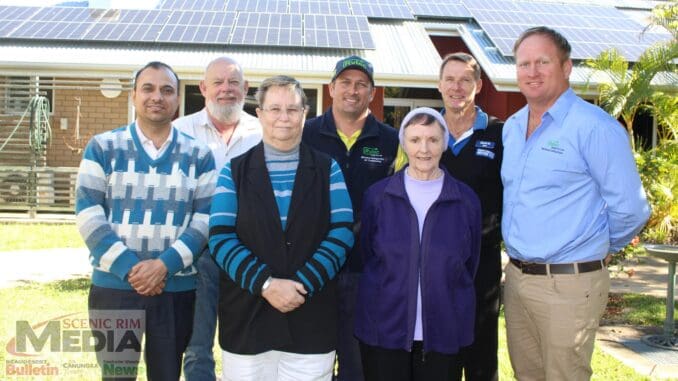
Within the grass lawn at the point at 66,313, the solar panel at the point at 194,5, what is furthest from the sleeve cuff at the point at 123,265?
the solar panel at the point at 194,5

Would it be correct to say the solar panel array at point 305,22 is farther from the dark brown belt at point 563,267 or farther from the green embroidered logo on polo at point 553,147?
the dark brown belt at point 563,267

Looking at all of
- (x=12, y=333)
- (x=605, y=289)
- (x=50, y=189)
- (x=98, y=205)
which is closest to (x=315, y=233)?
(x=98, y=205)

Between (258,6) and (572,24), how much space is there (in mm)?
7589

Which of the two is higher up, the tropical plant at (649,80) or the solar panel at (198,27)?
the solar panel at (198,27)

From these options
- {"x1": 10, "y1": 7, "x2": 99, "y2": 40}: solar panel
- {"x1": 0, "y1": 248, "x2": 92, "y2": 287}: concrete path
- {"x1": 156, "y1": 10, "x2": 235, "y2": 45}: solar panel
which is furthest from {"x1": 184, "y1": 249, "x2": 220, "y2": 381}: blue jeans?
{"x1": 10, "y1": 7, "x2": 99, "y2": 40}: solar panel

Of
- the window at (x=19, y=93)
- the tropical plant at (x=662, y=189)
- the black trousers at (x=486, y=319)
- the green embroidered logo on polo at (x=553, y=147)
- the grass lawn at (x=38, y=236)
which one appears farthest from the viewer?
the window at (x=19, y=93)

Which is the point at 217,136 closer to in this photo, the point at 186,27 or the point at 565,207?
the point at 565,207

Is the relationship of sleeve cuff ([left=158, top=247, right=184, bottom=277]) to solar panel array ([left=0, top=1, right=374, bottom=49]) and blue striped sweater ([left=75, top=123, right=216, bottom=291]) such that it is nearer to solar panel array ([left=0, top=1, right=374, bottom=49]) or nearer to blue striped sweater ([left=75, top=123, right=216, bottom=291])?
blue striped sweater ([left=75, top=123, right=216, bottom=291])

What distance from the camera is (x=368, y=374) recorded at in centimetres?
358

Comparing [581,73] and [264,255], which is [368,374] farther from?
[581,73]

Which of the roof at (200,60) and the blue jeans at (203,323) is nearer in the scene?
the blue jeans at (203,323)

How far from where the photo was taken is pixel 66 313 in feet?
21.5

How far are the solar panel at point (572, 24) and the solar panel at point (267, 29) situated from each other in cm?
397

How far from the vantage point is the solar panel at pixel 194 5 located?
15.4 meters
